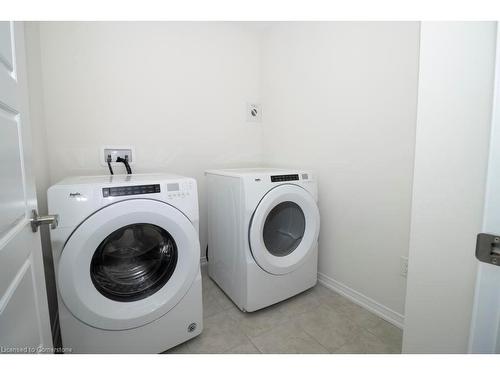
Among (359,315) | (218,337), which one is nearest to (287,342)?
(218,337)

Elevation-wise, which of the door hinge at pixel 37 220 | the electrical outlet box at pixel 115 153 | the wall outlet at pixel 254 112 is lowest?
the door hinge at pixel 37 220

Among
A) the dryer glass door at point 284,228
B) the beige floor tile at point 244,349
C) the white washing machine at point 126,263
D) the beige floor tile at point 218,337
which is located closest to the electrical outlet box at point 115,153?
the white washing machine at point 126,263

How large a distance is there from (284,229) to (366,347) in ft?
2.50

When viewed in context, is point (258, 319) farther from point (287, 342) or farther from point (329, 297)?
point (329, 297)

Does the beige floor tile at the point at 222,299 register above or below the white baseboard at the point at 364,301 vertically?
below

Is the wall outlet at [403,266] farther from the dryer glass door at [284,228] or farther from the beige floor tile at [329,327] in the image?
the dryer glass door at [284,228]

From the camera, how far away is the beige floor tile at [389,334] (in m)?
1.20

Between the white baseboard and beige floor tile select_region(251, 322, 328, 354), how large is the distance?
46 centimetres

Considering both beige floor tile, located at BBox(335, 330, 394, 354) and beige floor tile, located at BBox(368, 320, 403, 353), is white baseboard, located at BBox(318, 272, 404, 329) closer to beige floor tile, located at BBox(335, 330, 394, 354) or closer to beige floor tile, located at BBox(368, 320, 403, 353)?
beige floor tile, located at BBox(368, 320, 403, 353)

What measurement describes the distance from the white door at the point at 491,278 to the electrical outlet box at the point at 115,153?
177 centimetres

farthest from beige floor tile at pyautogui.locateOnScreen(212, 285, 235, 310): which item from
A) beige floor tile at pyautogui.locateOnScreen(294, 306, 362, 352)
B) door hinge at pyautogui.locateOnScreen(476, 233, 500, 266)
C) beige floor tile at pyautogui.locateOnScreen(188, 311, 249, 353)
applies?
door hinge at pyautogui.locateOnScreen(476, 233, 500, 266)

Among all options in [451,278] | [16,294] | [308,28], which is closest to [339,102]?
[308,28]

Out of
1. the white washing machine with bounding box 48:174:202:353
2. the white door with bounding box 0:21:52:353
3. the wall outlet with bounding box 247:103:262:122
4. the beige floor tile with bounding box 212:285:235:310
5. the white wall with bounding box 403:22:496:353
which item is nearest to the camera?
the white door with bounding box 0:21:52:353

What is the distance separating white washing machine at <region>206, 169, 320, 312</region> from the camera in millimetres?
1326
